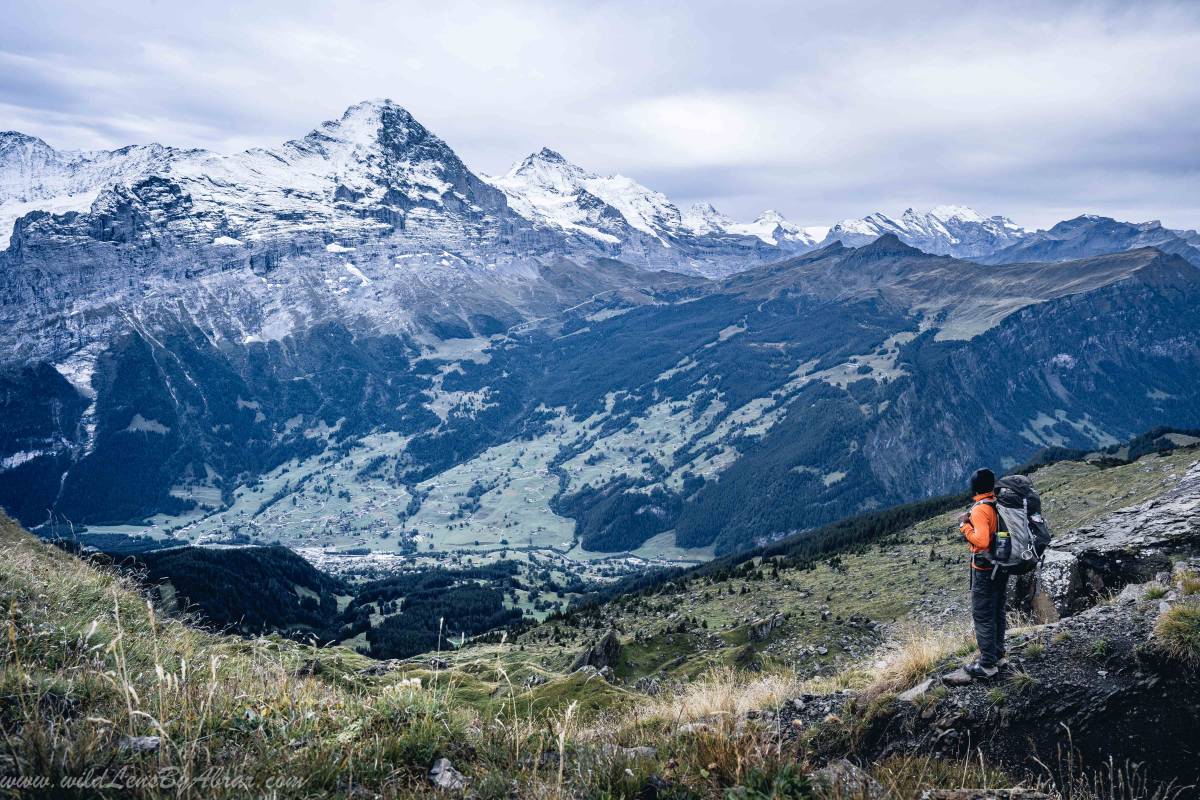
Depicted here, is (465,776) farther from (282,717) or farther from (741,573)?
(741,573)

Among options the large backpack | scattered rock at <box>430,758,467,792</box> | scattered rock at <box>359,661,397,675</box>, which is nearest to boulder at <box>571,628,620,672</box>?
scattered rock at <box>359,661,397,675</box>

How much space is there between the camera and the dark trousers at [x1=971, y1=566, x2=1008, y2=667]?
938 cm

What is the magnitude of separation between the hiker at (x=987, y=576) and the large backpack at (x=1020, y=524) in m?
0.08

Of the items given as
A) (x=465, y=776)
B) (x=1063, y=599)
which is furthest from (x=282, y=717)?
(x=1063, y=599)

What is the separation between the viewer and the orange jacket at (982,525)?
1054cm

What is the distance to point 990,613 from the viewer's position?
972cm

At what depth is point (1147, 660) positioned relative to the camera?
7.93m

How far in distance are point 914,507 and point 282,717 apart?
12266 cm

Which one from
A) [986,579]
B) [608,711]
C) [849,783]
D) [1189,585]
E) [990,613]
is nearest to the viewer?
[849,783]

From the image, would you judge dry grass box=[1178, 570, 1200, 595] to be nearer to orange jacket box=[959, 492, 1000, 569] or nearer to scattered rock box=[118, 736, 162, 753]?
orange jacket box=[959, 492, 1000, 569]

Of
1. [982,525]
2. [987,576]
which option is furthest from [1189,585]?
[982,525]

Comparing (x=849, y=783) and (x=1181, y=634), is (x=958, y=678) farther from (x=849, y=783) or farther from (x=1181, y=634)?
(x=849, y=783)

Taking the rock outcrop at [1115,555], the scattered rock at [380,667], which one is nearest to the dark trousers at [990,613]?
the rock outcrop at [1115,555]

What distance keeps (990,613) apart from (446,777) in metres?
8.60
